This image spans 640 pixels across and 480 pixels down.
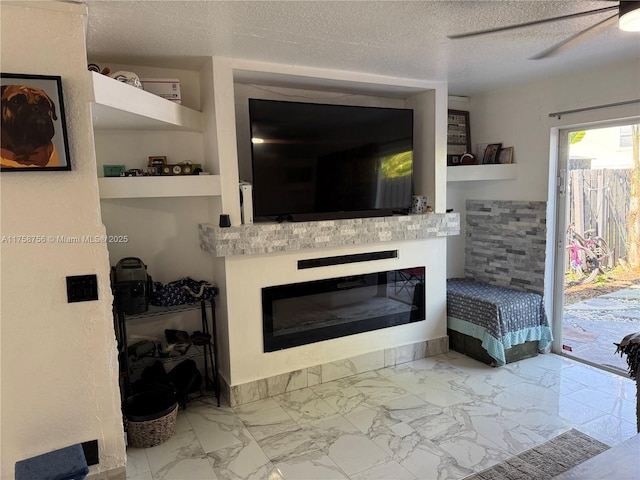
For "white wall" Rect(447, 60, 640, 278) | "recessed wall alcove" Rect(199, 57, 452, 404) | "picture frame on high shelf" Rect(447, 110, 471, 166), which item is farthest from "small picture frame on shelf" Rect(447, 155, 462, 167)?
"recessed wall alcove" Rect(199, 57, 452, 404)

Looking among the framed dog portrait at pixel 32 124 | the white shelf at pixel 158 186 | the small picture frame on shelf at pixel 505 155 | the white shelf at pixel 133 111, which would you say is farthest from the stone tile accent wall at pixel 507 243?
the framed dog portrait at pixel 32 124

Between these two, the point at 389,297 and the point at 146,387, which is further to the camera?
the point at 389,297

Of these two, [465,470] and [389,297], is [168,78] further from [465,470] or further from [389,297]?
[465,470]

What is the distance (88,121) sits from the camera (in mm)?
1850

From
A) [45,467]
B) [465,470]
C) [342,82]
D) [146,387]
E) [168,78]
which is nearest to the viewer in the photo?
[45,467]

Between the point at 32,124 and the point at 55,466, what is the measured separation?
4.59 feet

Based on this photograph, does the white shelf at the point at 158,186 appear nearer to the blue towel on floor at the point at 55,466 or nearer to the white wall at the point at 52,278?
the white wall at the point at 52,278

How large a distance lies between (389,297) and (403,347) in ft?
1.44

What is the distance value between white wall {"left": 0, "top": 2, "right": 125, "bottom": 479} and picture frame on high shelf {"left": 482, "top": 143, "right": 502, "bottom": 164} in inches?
130

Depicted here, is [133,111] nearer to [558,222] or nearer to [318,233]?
[318,233]

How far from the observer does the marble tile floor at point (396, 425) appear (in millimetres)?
2221

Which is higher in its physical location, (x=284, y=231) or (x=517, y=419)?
(x=284, y=231)

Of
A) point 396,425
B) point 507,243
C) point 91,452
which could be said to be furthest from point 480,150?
point 91,452

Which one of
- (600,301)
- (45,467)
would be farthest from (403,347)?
(45,467)
